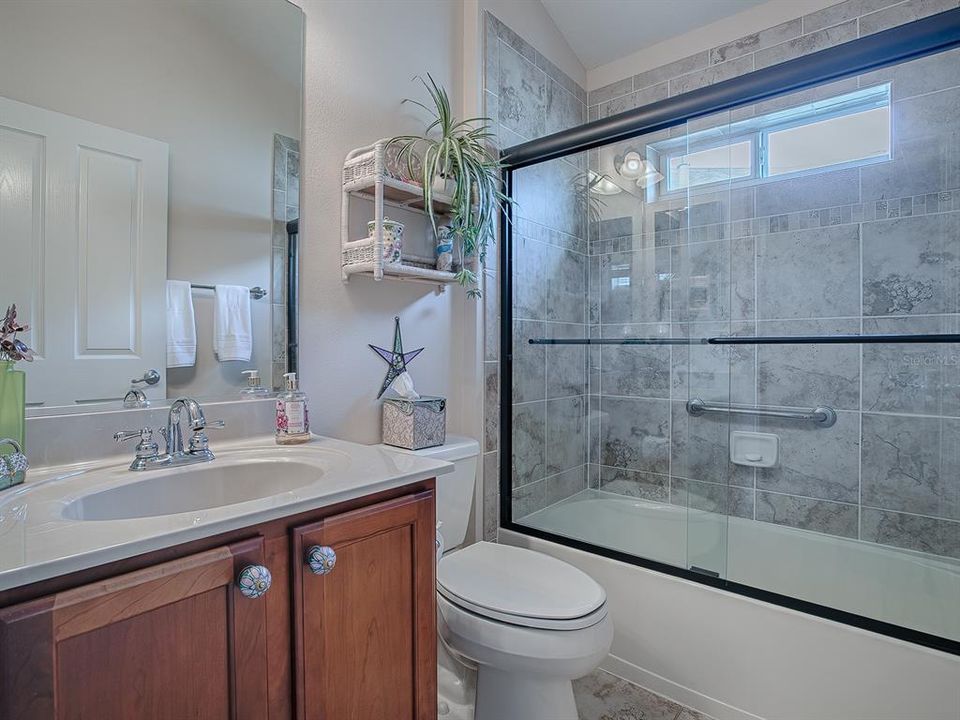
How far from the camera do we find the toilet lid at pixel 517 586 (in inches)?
50.1

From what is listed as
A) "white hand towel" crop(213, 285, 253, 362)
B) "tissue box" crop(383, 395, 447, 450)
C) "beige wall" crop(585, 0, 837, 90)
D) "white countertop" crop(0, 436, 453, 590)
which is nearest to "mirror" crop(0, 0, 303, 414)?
"white hand towel" crop(213, 285, 253, 362)

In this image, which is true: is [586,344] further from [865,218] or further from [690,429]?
[865,218]

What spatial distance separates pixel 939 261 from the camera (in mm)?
1653

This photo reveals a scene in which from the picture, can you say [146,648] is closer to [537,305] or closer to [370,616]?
[370,616]

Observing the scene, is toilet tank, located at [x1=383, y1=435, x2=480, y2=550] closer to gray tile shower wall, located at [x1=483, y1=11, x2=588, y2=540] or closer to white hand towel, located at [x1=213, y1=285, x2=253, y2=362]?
gray tile shower wall, located at [x1=483, y1=11, x2=588, y2=540]

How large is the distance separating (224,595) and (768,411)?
6.88 feet

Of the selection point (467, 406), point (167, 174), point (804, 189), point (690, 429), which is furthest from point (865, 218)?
point (167, 174)

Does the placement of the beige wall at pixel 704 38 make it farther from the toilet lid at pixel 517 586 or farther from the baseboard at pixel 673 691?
the baseboard at pixel 673 691

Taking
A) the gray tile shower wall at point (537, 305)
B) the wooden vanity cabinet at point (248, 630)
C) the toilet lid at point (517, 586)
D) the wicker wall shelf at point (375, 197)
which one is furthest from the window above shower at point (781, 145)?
the wooden vanity cabinet at point (248, 630)

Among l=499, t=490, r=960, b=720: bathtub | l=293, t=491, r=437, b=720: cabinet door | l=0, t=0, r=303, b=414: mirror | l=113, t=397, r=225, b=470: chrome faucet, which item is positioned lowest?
l=499, t=490, r=960, b=720: bathtub

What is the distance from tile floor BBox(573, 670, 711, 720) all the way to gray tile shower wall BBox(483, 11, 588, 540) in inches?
24.4

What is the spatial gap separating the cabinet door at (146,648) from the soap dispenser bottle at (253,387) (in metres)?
0.63

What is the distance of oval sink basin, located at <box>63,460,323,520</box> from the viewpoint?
912mm

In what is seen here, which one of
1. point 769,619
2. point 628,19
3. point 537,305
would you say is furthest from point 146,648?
point 628,19
